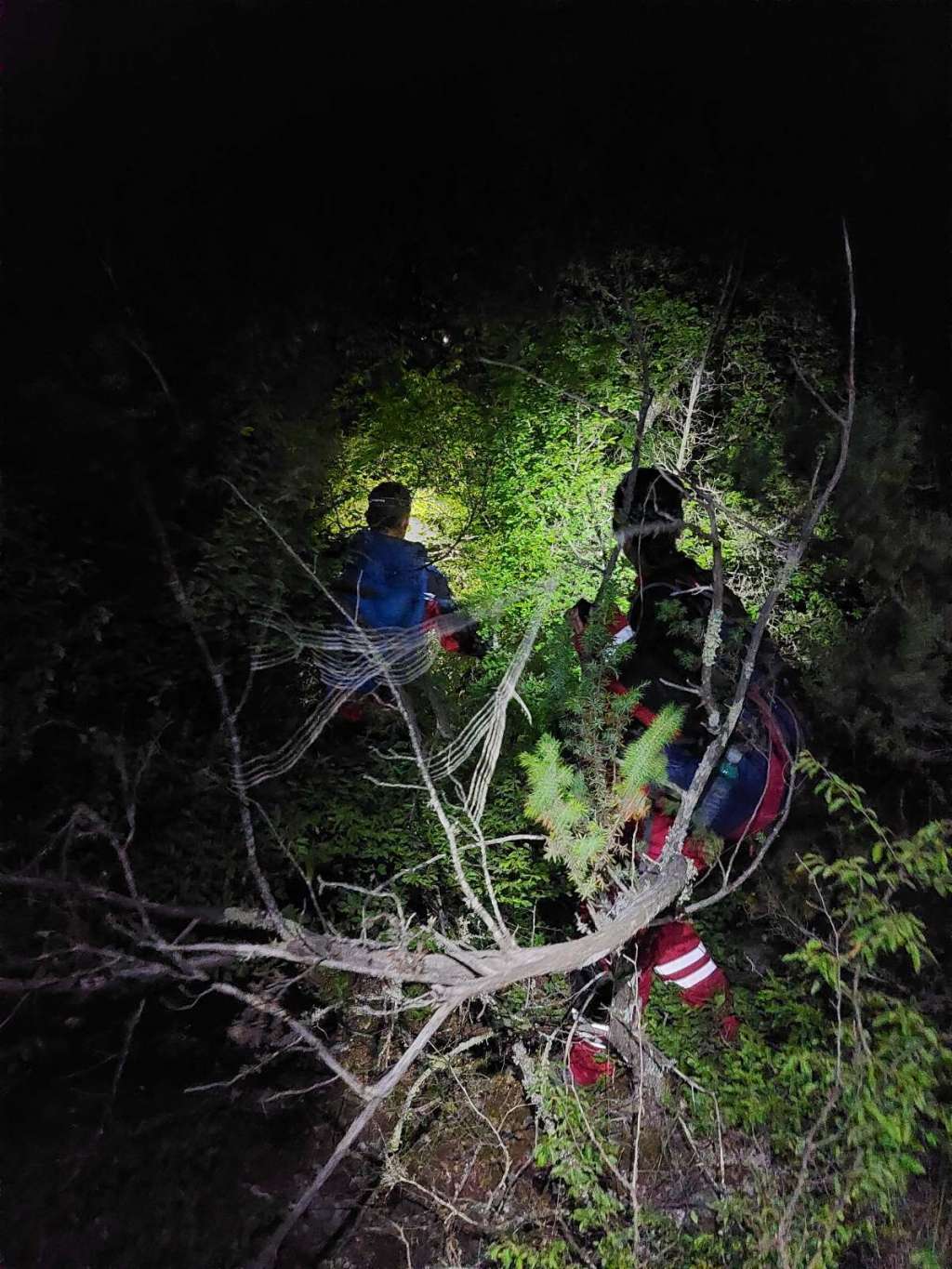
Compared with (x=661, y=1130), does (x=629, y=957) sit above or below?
above

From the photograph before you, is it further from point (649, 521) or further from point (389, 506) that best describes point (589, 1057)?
point (389, 506)

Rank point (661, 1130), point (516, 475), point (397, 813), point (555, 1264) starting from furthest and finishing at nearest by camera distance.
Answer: point (516, 475), point (397, 813), point (661, 1130), point (555, 1264)

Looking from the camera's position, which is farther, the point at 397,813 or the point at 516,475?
the point at 516,475

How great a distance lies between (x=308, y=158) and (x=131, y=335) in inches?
122

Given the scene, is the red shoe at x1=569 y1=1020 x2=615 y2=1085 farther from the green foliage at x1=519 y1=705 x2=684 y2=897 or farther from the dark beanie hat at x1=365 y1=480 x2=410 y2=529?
the dark beanie hat at x1=365 y1=480 x2=410 y2=529

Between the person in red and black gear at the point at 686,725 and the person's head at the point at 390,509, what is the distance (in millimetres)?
1696

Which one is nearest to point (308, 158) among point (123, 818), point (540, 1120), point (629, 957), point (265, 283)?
point (265, 283)

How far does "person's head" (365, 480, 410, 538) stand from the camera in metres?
4.12

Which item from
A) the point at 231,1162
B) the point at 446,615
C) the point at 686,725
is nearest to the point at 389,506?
the point at 446,615

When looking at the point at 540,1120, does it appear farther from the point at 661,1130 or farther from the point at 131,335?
the point at 131,335

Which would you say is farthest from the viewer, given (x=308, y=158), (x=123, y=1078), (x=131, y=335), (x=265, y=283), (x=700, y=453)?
(x=700, y=453)

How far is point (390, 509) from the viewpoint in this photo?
4145 millimetres

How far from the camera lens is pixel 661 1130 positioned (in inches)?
106

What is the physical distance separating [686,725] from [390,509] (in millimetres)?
2425
